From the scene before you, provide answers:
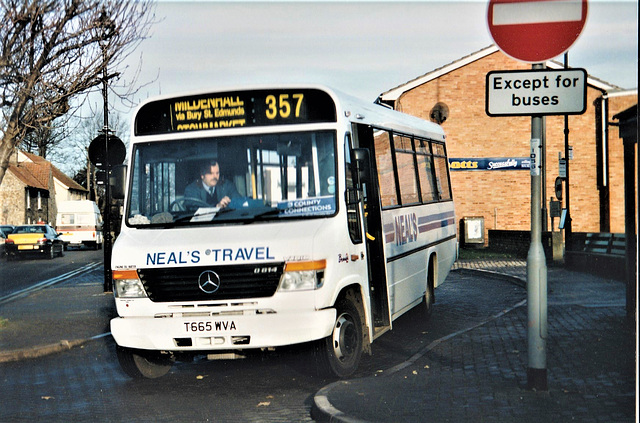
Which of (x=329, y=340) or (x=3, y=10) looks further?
(x=3, y=10)

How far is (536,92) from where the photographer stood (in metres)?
6.90

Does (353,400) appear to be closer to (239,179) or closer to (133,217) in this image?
(239,179)

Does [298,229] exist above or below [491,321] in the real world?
above

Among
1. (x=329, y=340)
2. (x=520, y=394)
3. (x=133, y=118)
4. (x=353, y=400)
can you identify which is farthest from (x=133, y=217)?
(x=520, y=394)

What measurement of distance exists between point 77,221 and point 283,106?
140 feet

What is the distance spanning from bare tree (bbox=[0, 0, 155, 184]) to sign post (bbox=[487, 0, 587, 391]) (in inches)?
300

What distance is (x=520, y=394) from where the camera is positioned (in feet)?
22.6

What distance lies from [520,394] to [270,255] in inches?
95.4

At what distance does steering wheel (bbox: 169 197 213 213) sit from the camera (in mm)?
8320

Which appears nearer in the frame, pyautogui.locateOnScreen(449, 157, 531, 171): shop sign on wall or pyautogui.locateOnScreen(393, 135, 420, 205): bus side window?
pyautogui.locateOnScreen(393, 135, 420, 205): bus side window

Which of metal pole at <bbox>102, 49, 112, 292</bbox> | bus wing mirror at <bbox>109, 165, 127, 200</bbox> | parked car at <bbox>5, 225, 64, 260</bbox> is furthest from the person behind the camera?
parked car at <bbox>5, 225, 64, 260</bbox>

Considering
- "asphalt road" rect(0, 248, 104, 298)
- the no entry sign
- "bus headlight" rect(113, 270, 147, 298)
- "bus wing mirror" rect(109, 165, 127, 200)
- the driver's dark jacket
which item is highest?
the no entry sign

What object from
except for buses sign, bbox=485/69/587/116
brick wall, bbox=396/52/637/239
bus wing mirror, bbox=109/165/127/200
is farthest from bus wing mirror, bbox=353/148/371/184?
brick wall, bbox=396/52/637/239

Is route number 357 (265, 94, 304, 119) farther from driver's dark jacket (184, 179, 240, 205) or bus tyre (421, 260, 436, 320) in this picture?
bus tyre (421, 260, 436, 320)
